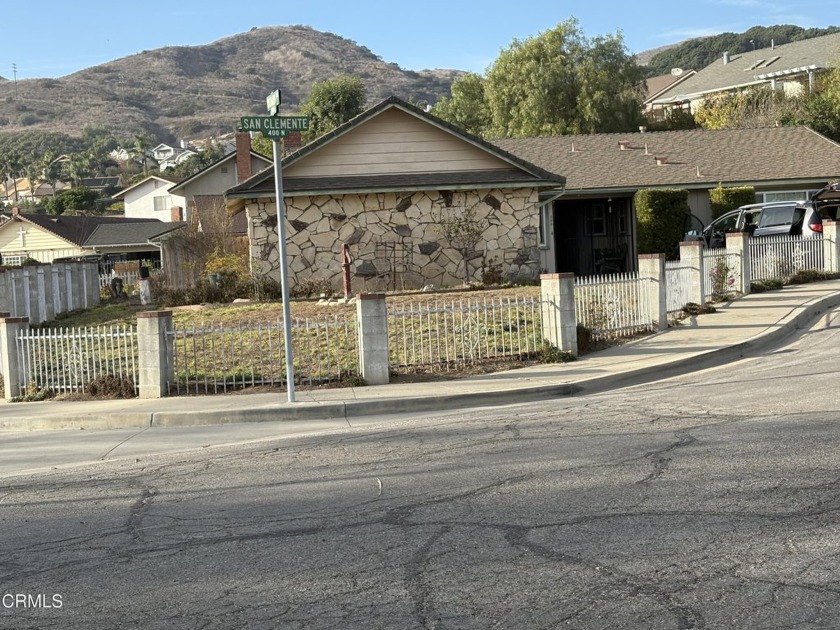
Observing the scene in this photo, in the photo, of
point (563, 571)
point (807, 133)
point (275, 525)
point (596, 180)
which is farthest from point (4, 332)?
point (807, 133)

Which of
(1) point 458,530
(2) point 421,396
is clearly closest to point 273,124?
(2) point 421,396

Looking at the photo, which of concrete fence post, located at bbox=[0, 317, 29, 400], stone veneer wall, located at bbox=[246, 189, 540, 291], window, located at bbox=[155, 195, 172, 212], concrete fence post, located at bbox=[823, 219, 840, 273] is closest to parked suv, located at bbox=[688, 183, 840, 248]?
concrete fence post, located at bbox=[823, 219, 840, 273]

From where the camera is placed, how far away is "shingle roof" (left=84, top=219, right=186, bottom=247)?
2269 inches

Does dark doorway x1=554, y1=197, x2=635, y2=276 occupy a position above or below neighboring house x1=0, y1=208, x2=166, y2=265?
below

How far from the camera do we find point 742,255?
2250 centimetres

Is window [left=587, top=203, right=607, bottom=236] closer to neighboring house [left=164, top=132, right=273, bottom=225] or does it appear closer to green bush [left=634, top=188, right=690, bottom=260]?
green bush [left=634, top=188, right=690, bottom=260]

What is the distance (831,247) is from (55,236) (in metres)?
50.2

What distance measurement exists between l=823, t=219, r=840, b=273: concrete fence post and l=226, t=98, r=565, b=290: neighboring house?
6778 mm

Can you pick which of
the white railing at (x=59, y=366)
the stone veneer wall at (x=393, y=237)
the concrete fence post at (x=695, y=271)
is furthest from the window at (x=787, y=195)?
the white railing at (x=59, y=366)

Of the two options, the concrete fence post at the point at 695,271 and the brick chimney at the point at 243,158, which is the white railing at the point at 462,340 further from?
the brick chimney at the point at 243,158

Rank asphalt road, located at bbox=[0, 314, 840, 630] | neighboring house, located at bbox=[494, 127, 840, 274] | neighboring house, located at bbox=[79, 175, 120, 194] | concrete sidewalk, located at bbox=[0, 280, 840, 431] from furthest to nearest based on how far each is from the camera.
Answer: neighboring house, located at bbox=[79, 175, 120, 194] → neighboring house, located at bbox=[494, 127, 840, 274] → concrete sidewalk, located at bbox=[0, 280, 840, 431] → asphalt road, located at bbox=[0, 314, 840, 630]

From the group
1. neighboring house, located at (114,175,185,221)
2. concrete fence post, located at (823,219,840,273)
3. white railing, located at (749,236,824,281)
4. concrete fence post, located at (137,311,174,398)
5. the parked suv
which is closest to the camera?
concrete fence post, located at (137,311,174,398)

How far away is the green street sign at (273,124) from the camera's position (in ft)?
41.5

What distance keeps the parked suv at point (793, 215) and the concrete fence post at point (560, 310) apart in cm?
1207
